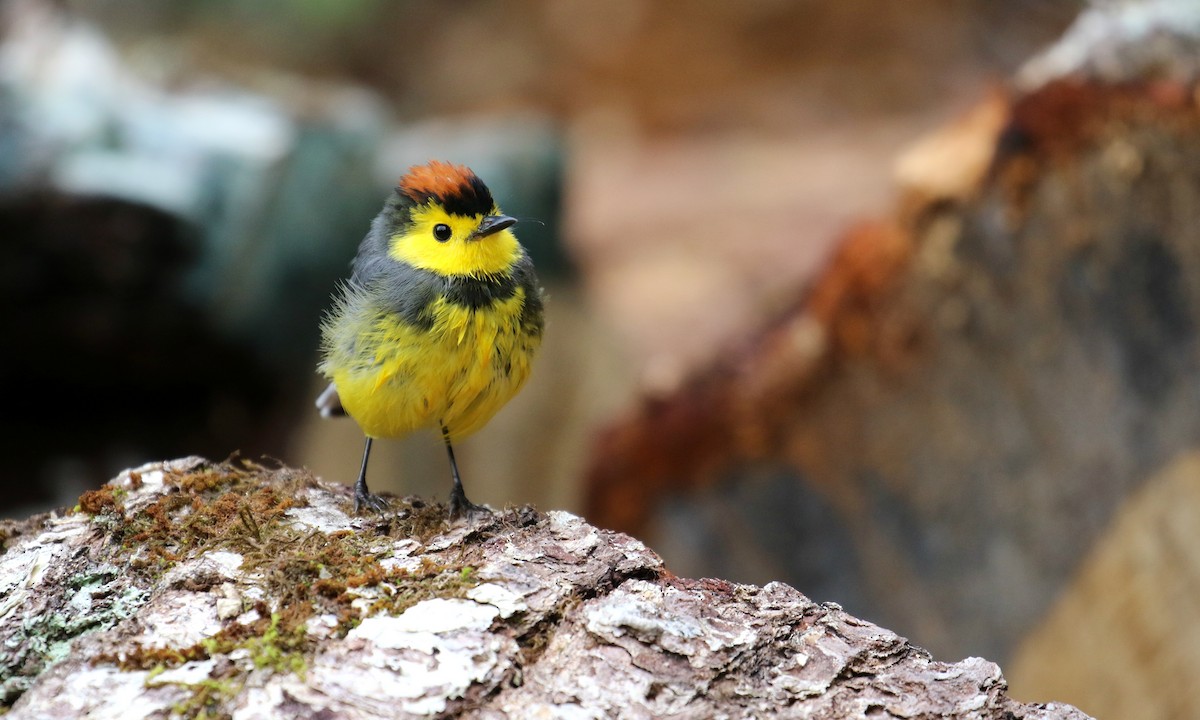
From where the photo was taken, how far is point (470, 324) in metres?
2.92

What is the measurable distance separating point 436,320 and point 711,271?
3122mm

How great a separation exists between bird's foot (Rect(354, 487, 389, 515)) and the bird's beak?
771mm

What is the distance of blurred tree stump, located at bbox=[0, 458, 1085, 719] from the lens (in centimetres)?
204

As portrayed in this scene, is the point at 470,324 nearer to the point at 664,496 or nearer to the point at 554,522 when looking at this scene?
the point at 554,522

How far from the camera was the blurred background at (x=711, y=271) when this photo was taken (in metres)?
3.91

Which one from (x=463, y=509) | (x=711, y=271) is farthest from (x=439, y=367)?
(x=711, y=271)

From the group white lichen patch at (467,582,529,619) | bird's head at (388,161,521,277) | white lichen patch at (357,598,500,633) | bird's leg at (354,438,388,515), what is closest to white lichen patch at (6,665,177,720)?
white lichen patch at (357,598,500,633)

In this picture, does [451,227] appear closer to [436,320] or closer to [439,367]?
[436,320]

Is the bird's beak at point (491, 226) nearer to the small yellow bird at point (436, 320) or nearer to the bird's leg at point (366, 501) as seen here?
the small yellow bird at point (436, 320)

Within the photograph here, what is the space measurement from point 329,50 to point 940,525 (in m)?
9.41

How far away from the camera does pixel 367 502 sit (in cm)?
289

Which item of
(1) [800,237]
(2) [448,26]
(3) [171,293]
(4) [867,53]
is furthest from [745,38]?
(3) [171,293]

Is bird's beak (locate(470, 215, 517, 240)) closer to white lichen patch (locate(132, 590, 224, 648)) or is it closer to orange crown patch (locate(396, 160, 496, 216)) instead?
orange crown patch (locate(396, 160, 496, 216))

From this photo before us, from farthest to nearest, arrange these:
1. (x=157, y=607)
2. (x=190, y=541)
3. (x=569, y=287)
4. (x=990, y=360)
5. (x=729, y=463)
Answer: (x=569, y=287) < (x=729, y=463) < (x=990, y=360) < (x=190, y=541) < (x=157, y=607)
